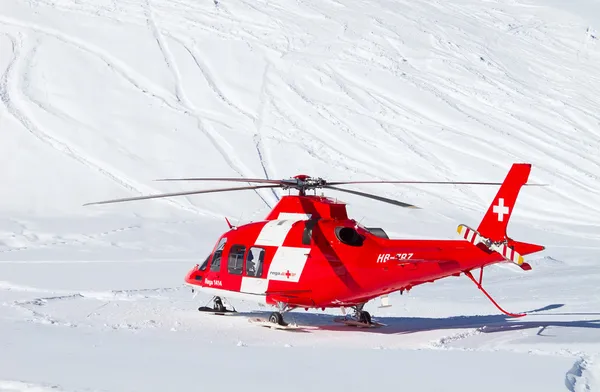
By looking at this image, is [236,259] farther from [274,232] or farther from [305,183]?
[305,183]

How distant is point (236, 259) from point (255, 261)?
1.27 feet

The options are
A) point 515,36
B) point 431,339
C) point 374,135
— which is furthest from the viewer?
point 515,36

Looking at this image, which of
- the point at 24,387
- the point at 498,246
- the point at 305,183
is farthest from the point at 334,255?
the point at 24,387

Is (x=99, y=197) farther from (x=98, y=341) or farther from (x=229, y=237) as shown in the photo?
(x=98, y=341)

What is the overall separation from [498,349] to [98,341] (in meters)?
4.52

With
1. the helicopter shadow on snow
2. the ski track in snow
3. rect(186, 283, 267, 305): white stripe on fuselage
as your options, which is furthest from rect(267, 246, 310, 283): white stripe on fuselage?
the ski track in snow

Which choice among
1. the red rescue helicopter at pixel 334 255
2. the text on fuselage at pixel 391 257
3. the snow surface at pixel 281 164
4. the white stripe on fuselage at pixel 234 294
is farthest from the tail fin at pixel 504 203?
the white stripe on fuselage at pixel 234 294

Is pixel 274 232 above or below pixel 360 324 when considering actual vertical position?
above

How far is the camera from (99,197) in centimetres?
2555

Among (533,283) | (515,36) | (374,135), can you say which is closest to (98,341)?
(533,283)

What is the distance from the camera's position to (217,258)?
13.0m

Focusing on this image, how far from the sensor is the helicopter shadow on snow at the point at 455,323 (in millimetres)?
11617

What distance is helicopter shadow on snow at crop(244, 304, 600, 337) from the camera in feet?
38.1

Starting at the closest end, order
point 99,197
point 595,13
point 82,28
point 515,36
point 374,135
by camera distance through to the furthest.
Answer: point 99,197
point 374,135
point 82,28
point 515,36
point 595,13
